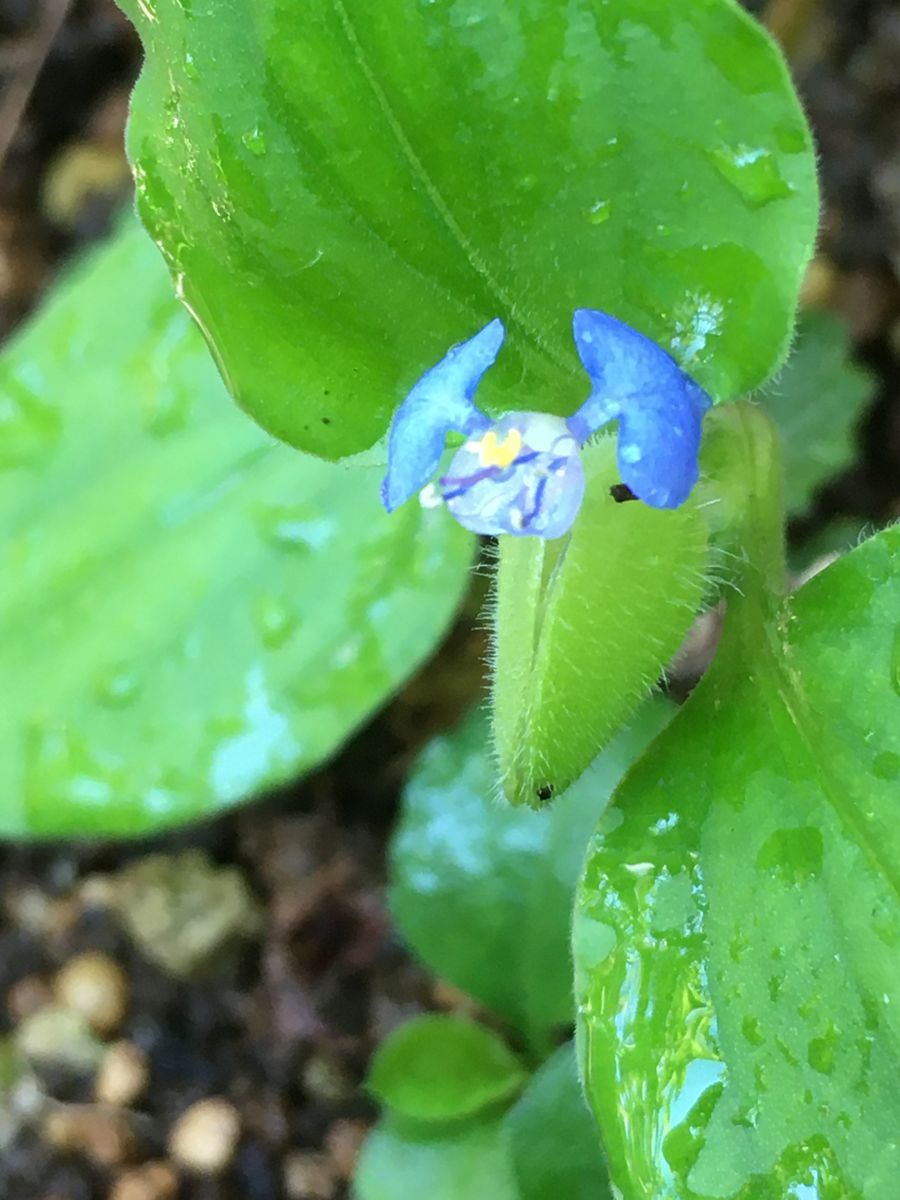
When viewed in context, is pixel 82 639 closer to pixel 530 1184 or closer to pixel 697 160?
pixel 530 1184

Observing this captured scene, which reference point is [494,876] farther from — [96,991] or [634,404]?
[634,404]

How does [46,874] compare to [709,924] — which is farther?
[46,874]

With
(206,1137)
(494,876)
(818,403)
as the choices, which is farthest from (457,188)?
(206,1137)

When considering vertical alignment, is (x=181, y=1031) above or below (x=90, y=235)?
below

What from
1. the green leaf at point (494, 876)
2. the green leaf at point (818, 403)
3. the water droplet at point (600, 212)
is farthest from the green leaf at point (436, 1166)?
the water droplet at point (600, 212)

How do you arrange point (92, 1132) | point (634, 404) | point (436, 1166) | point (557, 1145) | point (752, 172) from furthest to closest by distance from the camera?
point (92, 1132) < point (436, 1166) < point (557, 1145) < point (752, 172) < point (634, 404)

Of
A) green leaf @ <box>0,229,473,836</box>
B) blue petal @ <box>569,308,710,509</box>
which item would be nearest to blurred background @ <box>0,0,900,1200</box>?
green leaf @ <box>0,229,473,836</box>

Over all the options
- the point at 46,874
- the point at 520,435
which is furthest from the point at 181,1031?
the point at 520,435
